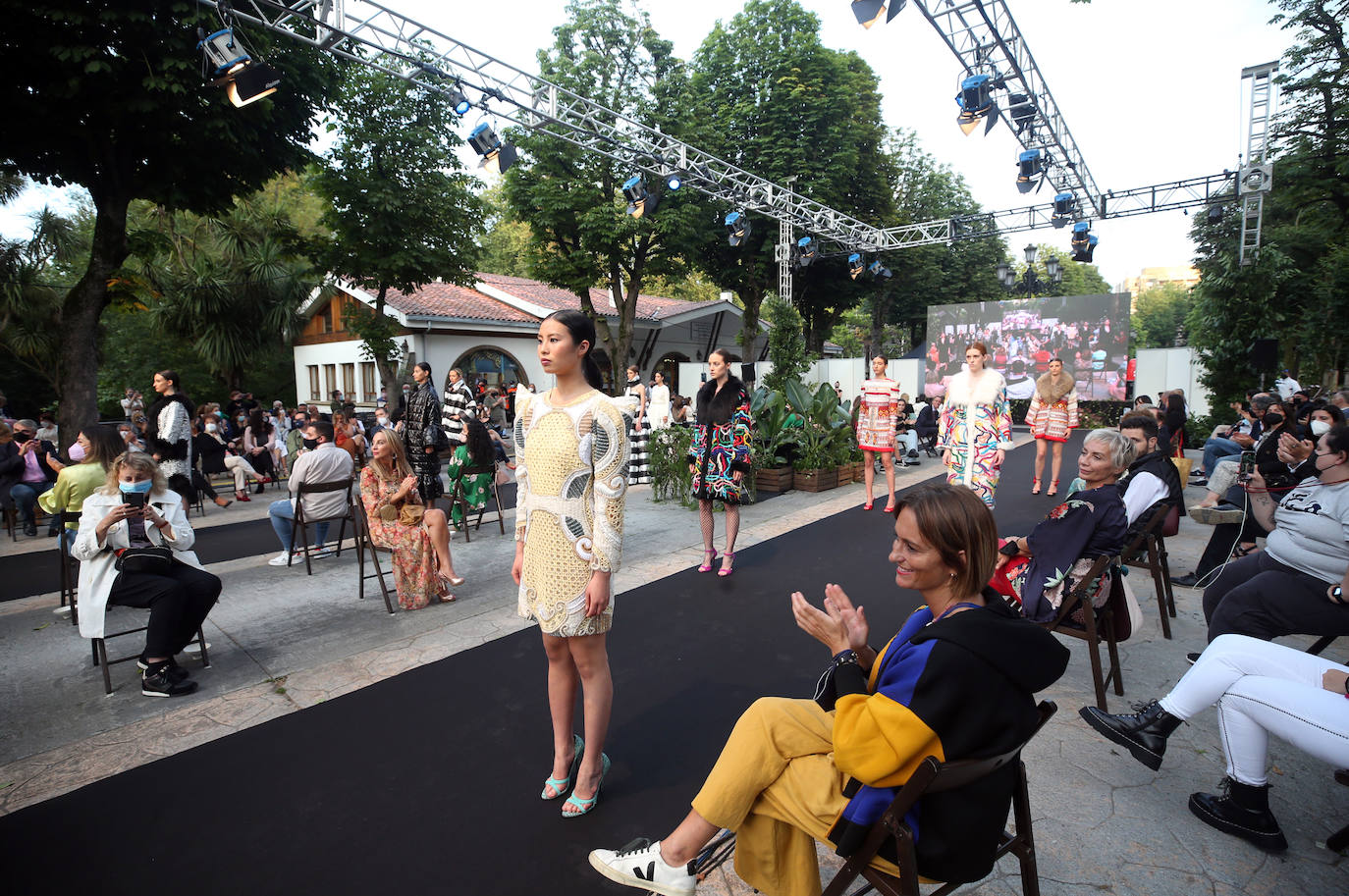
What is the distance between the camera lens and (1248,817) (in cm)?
216

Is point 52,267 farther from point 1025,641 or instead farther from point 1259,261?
point 1259,261

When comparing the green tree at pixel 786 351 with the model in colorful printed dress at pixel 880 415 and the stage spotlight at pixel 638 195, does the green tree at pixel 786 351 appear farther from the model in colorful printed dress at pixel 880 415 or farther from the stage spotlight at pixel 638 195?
the model in colorful printed dress at pixel 880 415

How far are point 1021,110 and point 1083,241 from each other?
669cm

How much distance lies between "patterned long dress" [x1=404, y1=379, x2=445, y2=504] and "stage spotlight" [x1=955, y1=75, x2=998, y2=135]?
8708 mm

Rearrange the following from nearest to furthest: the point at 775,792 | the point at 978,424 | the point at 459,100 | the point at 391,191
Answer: the point at 775,792 → the point at 978,424 → the point at 459,100 → the point at 391,191

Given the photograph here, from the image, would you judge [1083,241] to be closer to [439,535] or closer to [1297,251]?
[1297,251]

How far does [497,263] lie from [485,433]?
3504 centimetres

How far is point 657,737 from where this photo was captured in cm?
284

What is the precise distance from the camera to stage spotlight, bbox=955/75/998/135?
9531mm

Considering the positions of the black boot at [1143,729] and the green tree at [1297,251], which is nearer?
the black boot at [1143,729]

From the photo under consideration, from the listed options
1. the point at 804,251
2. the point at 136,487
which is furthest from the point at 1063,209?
the point at 136,487

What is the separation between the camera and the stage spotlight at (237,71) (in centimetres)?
694

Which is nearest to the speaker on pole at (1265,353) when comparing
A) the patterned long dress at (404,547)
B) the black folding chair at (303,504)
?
Result: the patterned long dress at (404,547)

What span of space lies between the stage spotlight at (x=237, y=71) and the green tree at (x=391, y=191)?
209 inches
